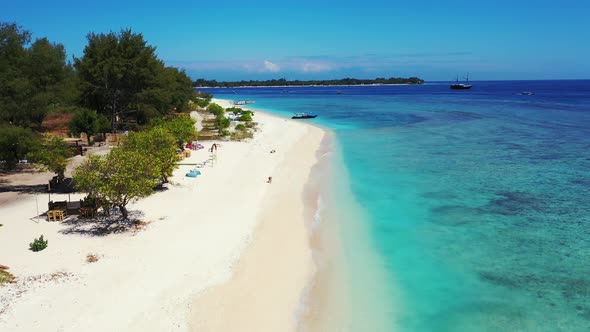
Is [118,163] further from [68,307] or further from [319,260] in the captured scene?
[319,260]

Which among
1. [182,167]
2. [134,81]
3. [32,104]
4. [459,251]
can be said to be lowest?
[459,251]

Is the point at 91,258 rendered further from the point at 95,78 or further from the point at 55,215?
the point at 95,78

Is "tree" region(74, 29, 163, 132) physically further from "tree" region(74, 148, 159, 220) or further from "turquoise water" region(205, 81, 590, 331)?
"tree" region(74, 148, 159, 220)

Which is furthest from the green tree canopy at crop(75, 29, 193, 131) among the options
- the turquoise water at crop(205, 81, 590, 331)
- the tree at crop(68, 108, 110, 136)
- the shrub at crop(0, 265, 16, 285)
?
the shrub at crop(0, 265, 16, 285)

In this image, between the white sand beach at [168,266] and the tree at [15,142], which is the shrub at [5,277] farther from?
the tree at [15,142]

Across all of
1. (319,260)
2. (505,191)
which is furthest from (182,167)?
(505,191)

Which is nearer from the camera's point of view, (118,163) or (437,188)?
(118,163)
